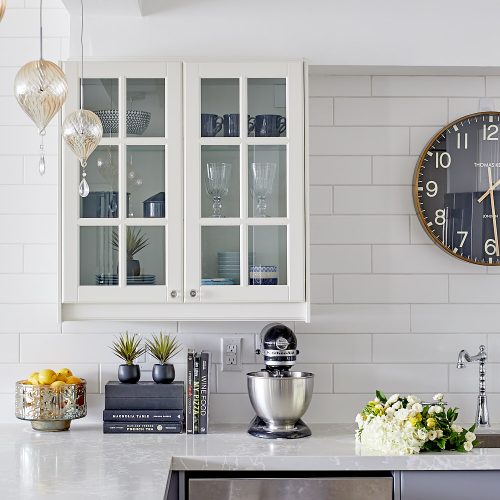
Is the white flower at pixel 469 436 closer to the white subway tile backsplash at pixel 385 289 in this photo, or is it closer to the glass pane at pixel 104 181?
the white subway tile backsplash at pixel 385 289

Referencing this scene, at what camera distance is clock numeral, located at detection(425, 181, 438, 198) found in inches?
126

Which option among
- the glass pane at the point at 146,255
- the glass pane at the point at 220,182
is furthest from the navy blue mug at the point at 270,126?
the glass pane at the point at 146,255

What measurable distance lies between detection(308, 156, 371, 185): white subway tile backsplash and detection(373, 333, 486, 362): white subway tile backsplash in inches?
25.0

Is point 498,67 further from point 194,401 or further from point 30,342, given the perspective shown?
point 30,342

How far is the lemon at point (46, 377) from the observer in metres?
2.95

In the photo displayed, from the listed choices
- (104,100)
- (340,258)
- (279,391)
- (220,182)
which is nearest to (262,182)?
(220,182)

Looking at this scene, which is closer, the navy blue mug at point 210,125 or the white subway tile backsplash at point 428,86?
the navy blue mug at point 210,125

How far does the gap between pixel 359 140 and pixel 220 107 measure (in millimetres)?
639

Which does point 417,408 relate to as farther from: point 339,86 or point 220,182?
point 339,86

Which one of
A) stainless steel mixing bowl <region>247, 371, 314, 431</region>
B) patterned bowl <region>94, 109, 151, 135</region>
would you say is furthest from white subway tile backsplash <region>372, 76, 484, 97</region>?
stainless steel mixing bowl <region>247, 371, 314, 431</region>

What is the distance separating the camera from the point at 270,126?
292 centimetres

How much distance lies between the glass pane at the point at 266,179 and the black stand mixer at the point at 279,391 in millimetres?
435

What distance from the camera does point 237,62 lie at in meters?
2.93

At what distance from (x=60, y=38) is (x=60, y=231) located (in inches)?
33.8
